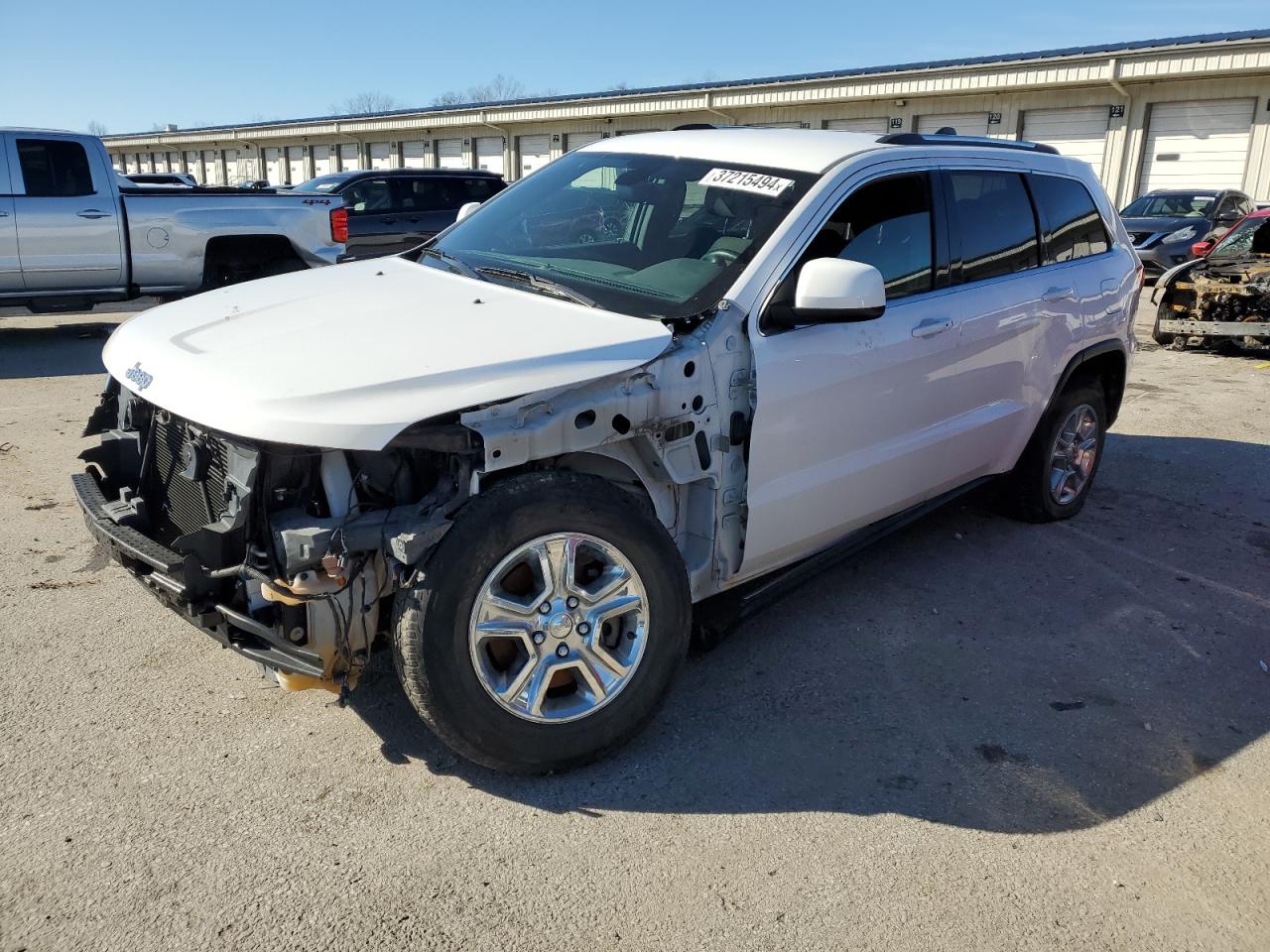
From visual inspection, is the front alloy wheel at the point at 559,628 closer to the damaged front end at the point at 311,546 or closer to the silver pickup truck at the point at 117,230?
the damaged front end at the point at 311,546

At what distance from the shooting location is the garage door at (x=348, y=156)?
142 feet

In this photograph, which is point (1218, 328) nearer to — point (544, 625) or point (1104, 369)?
point (1104, 369)

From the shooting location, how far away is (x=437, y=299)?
3.48 meters

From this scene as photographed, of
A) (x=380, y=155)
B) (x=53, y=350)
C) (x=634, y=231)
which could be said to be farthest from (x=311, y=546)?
(x=380, y=155)

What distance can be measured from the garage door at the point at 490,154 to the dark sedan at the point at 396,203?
20745mm

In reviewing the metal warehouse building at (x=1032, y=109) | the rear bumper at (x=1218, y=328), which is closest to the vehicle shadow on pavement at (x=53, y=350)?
the metal warehouse building at (x=1032, y=109)

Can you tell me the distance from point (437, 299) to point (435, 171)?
13275mm

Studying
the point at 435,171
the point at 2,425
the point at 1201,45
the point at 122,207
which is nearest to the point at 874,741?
the point at 2,425

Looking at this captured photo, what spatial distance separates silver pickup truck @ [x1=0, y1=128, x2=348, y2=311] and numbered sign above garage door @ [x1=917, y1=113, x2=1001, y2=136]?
19.6 m

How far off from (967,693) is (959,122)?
2573cm

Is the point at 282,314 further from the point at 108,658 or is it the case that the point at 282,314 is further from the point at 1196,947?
the point at 1196,947

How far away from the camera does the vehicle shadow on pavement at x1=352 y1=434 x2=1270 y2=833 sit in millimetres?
3084

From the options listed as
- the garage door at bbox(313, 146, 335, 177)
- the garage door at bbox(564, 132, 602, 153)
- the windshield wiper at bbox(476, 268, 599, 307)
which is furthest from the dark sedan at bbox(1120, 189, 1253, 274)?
the garage door at bbox(313, 146, 335, 177)

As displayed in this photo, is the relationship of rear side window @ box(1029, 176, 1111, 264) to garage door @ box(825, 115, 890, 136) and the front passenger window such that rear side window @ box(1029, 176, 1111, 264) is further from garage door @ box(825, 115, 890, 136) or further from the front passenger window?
garage door @ box(825, 115, 890, 136)
